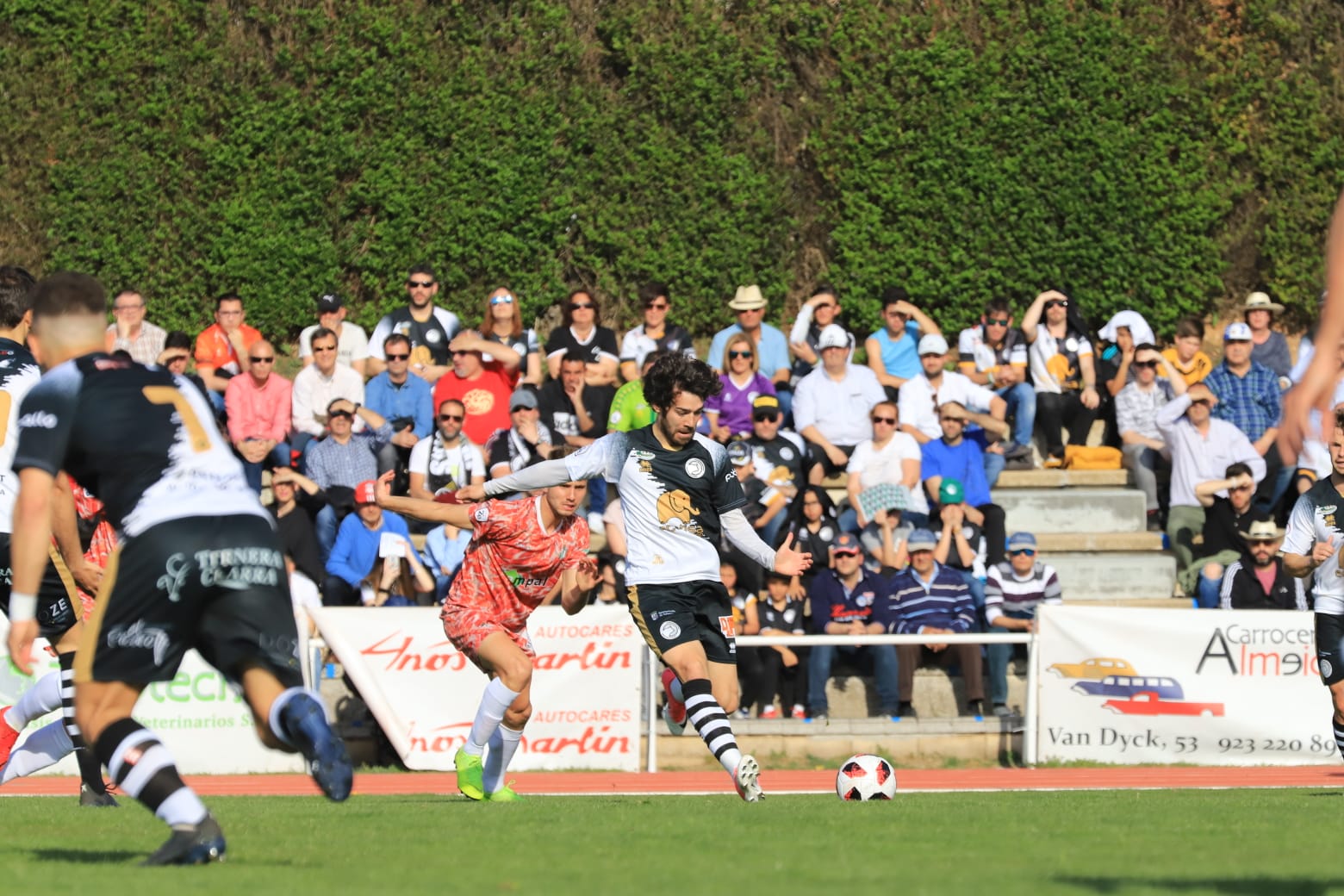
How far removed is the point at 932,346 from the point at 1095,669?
450cm

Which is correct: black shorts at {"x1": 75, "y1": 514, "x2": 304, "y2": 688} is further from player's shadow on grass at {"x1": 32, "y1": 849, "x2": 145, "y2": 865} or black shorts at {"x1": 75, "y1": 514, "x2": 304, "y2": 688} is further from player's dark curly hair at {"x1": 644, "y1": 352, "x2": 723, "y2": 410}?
player's dark curly hair at {"x1": 644, "y1": 352, "x2": 723, "y2": 410}

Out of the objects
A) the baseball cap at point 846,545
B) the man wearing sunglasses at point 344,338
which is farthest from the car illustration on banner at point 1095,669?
the man wearing sunglasses at point 344,338

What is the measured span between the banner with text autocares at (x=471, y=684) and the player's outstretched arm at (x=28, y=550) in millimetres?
9087

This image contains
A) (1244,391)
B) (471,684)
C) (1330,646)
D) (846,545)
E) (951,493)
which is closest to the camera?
(1330,646)

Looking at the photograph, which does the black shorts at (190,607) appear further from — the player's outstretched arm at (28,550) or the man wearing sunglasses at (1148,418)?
the man wearing sunglasses at (1148,418)

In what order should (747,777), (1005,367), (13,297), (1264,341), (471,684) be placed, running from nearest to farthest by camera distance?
(13,297) → (747,777) → (471,684) → (1005,367) → (1264,341)

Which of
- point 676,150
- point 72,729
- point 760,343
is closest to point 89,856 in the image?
point 72,729

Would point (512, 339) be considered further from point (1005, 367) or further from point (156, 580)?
point (156, 580)

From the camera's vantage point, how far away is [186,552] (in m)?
6.38

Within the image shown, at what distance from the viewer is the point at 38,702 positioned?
9.96 metres

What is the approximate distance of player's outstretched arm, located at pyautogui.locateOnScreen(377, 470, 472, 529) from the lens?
984 centimetres

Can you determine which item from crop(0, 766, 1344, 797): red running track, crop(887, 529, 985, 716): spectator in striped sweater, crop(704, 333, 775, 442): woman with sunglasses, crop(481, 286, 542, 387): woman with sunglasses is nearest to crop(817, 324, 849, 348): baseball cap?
crop(704, 333, 775, 442): woman with sunglasses

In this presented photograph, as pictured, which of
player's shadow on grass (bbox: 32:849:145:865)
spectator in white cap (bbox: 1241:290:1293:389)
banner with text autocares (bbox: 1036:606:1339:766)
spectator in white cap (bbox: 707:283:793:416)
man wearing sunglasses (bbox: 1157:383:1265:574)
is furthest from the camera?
spectator in white cap (bbox: 1241:290:1293:389)

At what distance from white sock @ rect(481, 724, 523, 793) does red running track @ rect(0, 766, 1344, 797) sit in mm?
1695
